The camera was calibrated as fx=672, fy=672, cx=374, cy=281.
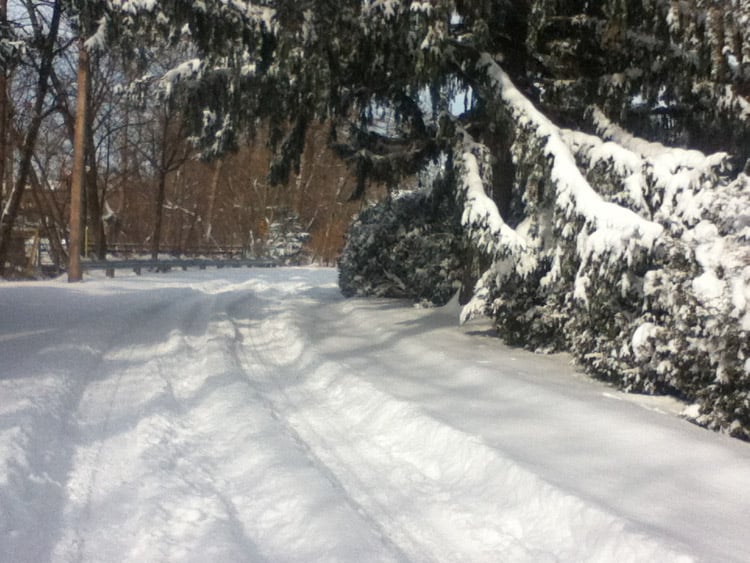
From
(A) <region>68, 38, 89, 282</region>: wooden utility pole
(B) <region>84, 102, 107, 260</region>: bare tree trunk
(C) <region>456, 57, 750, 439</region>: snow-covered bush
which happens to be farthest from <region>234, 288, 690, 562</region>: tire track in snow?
(B) <region>84, 102, 107, 260</region>: bare tree trunk

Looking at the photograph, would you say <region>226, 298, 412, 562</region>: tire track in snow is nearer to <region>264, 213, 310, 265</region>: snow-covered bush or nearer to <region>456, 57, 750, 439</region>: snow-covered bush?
<region>456, 57, 750, 439</region>: snow-covered bush

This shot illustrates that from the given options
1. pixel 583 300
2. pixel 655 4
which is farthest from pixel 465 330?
pixel 655 4

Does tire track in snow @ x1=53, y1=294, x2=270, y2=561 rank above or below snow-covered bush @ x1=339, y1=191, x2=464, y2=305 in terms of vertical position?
below

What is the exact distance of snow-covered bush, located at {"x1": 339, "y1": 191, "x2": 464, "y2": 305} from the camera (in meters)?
14.7

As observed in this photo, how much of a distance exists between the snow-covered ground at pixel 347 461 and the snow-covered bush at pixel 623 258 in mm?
488

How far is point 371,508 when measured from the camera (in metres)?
5.04

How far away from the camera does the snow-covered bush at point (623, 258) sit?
642 cm

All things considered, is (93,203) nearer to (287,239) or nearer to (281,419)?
(287,239)

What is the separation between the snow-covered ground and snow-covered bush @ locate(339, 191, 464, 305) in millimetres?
4395

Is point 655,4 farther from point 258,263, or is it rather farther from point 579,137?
point 258,263

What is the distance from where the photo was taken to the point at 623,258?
7.26 metres

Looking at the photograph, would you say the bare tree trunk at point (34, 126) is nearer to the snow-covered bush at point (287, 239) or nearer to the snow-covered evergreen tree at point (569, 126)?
the snow-covered evergreen tree at point (569, 126)

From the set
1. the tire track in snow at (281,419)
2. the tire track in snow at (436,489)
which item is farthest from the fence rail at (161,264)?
the tire track in snow at (436,489)

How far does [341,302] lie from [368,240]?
2210mm
